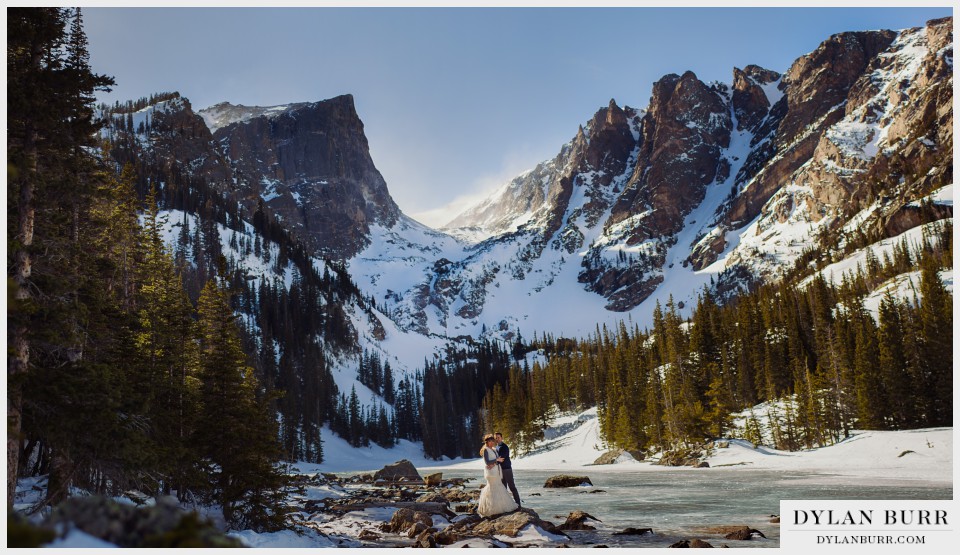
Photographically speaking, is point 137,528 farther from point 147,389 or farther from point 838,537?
point 147,389

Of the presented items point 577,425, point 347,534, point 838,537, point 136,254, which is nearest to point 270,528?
point 347,534

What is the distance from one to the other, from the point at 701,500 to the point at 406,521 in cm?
1335

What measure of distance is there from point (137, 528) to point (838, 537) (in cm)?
1102

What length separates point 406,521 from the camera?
60.7 feet

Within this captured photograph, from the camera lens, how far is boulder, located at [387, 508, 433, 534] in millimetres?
18078

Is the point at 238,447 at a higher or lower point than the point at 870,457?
higher

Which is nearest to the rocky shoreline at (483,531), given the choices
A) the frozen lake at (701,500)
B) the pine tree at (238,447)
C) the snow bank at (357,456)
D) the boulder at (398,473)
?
the frozen lake at (701,500)

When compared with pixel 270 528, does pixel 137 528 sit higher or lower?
higher

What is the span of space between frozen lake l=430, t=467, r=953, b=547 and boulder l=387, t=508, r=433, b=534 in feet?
15.0

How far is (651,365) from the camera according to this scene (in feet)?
279

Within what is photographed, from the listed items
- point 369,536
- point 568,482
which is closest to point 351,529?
point 369,536

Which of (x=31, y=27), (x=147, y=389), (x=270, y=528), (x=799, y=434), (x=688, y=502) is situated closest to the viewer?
(x=31, y=27)

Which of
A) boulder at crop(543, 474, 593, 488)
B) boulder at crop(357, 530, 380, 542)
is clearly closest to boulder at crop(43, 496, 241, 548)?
boulder at crop(357, 530, 380, 542)

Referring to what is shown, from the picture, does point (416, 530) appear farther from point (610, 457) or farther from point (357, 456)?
point (357, 456)
